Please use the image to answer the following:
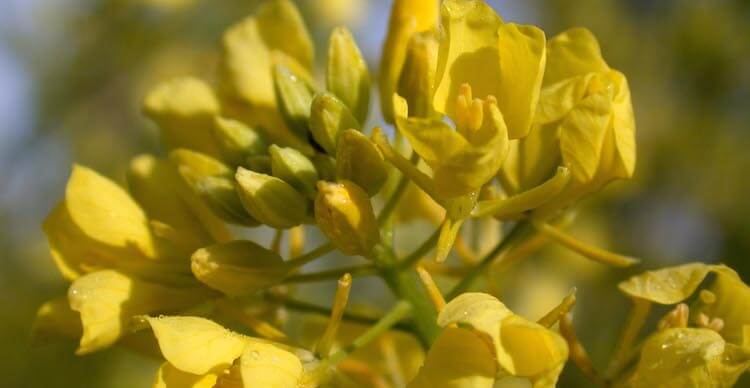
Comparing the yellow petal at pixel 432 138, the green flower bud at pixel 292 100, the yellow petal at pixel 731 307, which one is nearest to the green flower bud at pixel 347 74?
the green flower bud at pixel 292 100

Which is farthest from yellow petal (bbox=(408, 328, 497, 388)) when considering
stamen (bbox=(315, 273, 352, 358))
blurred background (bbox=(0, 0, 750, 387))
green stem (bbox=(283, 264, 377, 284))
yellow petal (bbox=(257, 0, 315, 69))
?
blurred background (bbox=(0, 0, 750, 387))

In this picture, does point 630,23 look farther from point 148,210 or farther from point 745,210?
point 148,210

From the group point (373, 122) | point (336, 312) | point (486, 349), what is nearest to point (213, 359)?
point (336, 312)

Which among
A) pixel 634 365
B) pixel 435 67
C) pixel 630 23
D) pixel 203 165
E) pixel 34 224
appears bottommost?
pixel 34 224

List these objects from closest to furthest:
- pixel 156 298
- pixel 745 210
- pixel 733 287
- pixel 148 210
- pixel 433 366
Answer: pixel 433 366, pixel 733 287, pixel 156 298, pixel 148 210, pixel 745 210

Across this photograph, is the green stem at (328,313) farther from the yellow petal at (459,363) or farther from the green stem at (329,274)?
the yellow petal at (459,363)

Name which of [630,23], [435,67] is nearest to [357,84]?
[435,67]
